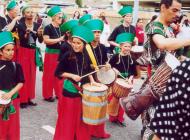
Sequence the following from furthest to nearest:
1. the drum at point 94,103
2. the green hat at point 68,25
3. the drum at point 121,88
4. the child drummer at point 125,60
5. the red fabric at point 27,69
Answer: the red fabric at point 27,69
the green hat at point 68,25
the child drummer at point 125,60
the drum at point 121,88
the drum at point 94,103

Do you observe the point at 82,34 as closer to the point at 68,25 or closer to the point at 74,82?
the point at 74,82

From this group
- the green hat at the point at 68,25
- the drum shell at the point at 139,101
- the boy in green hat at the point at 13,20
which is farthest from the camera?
the boy in green hat at the point at 13,20

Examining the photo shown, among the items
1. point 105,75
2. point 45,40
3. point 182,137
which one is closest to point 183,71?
point 182,137

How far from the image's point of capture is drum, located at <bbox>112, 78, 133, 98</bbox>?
5895 mm

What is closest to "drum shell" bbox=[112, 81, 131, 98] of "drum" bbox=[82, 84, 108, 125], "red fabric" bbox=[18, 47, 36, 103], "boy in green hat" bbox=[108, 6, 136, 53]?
"drum" bbox=[82, 84, 108, 125]

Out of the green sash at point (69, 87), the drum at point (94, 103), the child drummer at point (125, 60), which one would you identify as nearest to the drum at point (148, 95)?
the drum at point (94, 103)

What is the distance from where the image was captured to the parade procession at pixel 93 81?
1953mm

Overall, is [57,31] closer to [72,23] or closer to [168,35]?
[72,23]

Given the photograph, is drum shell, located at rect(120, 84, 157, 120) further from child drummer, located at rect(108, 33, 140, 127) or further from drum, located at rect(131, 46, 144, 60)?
drum, located at rect(131, 46, 144, 60)

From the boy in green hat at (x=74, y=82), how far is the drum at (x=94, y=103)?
0.26m

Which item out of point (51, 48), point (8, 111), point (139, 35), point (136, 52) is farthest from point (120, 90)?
point (139, 35)

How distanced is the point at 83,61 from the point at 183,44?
2.55 meters

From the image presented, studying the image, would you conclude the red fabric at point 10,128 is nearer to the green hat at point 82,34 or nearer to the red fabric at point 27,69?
the green hat at point 82,34

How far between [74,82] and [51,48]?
113 inches
